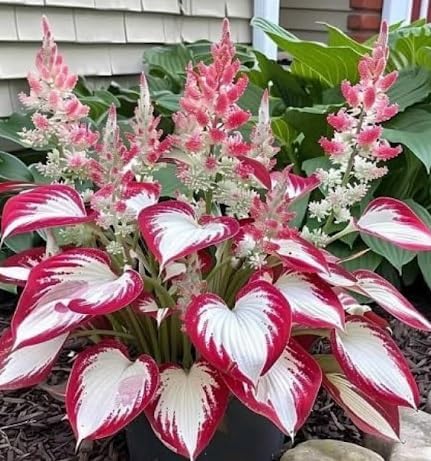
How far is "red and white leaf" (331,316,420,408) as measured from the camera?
1.17m

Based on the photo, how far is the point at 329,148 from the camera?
1253 mm

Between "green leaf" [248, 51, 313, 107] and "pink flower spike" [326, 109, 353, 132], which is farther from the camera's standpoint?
"green leaf" [248, 51, 313, 107]

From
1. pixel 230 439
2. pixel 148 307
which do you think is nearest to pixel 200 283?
pixel 148 307

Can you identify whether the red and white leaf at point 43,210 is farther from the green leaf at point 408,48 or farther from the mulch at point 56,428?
the green leaf at point 408,48

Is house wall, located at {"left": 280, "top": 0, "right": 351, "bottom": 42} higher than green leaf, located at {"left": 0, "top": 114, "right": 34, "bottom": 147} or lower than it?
higher

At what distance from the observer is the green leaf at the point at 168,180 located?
2064 millimetres

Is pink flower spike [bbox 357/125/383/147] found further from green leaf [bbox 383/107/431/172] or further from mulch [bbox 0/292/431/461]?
green leaf [bbox 383/107/431/172]

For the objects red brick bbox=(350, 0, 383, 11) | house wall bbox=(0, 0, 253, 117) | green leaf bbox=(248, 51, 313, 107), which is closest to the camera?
house wall bbox=(0, 0, 253, 117)

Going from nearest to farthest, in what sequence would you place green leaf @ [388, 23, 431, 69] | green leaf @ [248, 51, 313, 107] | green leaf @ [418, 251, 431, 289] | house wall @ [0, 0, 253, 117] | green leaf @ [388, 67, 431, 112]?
green leaf @ [418, 251, 431, 289]
green leaf @ [388, 67, 431, 112]
green leaf @ [388, 23, 431, 69]
house wall @ [0, 0, 253, 117]
green leaf @ [248, 51, 313, 107]

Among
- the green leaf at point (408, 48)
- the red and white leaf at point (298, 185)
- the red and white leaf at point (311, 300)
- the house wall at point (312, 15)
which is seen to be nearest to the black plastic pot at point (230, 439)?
the red and white leaf at point (311, 300)

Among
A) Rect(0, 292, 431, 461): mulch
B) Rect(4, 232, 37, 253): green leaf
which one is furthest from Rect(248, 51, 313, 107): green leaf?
Rect(0, 292, 431, 461): mulch

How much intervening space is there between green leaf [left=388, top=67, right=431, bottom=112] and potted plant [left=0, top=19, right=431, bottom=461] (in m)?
1.01

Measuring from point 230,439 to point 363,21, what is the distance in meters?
4.09

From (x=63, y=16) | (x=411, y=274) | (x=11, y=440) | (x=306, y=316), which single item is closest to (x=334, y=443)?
(x=306, y=316)
